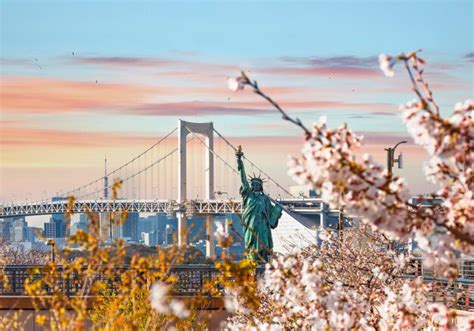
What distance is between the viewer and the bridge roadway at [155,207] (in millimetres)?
86250

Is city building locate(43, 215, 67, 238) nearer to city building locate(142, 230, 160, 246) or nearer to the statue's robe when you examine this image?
city building locate(142, 230, 160, 246)

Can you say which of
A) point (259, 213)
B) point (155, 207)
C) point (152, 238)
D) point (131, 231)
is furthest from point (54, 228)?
point (259, 213)

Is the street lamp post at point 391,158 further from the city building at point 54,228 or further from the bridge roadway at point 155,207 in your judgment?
the city building at point 54,228

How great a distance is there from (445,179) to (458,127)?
1.62 ft

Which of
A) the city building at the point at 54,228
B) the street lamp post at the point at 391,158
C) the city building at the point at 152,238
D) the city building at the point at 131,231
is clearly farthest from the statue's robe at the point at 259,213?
the city building at the point at 131,231

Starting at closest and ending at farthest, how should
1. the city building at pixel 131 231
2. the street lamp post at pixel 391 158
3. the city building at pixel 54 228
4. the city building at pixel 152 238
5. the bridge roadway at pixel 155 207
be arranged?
the street lamp post at pixel 391 158, the bridge roadway at pixel 155 207, the city building at pixel 54 228, the city building at pixel 152 238, the city building at pixel 131 231

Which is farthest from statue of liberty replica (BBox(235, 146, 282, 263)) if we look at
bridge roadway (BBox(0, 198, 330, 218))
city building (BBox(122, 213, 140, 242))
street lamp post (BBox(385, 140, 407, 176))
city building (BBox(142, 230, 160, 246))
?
city building (BBox(122, 213, 140, 242))

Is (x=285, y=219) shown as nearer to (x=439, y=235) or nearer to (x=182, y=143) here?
(x=182, y=143)

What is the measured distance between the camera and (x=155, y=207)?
308 ft

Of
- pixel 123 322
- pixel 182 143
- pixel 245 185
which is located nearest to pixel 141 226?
pixel 182 143

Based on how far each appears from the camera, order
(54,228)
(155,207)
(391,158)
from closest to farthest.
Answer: (391,158), (155,207), (54,228)

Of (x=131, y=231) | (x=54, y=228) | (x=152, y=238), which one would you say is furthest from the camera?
(x=131, y=231)

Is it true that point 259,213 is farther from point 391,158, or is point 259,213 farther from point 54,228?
point 54,228

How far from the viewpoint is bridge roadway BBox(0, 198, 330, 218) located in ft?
283
